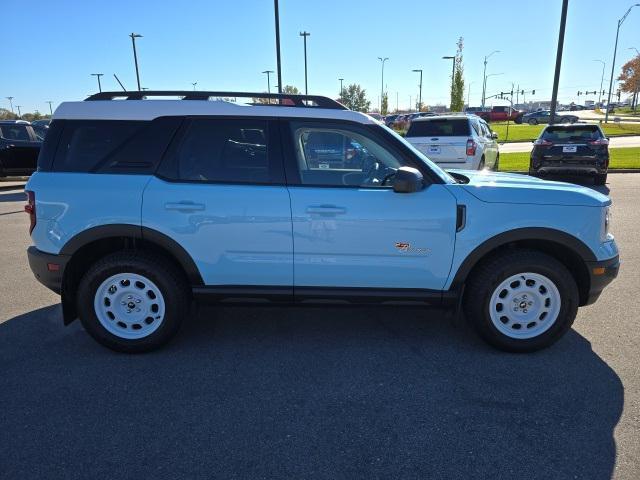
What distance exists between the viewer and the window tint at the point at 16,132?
13312 millimetres

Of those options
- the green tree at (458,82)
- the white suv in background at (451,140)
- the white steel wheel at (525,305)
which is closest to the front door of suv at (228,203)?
the white steel wheel at (525,305)

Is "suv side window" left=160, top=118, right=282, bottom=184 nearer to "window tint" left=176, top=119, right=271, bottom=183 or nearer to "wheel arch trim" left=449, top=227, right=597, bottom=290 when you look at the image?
"window tint" left=176, top=119, right=271, bottom=183

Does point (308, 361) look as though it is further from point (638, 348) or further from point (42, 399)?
point (638, 348)

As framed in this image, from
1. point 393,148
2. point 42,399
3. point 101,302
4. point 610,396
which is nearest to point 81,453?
point 42,399

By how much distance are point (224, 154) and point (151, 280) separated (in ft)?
3.60

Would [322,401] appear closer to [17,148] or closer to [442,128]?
[442,128]

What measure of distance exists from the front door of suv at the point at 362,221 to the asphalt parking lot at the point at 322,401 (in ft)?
2.04

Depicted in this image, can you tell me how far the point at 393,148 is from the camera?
3.63 m

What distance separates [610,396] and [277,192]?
258 centimetres

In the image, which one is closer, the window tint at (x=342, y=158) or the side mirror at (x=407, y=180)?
the side mirror at (x=407, y=180)

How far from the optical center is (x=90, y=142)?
3662mm

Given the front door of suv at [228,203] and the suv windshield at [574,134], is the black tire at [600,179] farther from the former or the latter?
the front door of suv at [228,203]

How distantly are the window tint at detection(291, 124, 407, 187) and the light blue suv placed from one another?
0.04 feet

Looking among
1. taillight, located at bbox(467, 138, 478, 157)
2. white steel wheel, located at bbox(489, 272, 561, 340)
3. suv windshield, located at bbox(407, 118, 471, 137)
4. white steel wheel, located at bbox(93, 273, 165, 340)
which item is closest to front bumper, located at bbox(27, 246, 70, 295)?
white steel wheel, located at bbox(93, 273, 165, 340)
